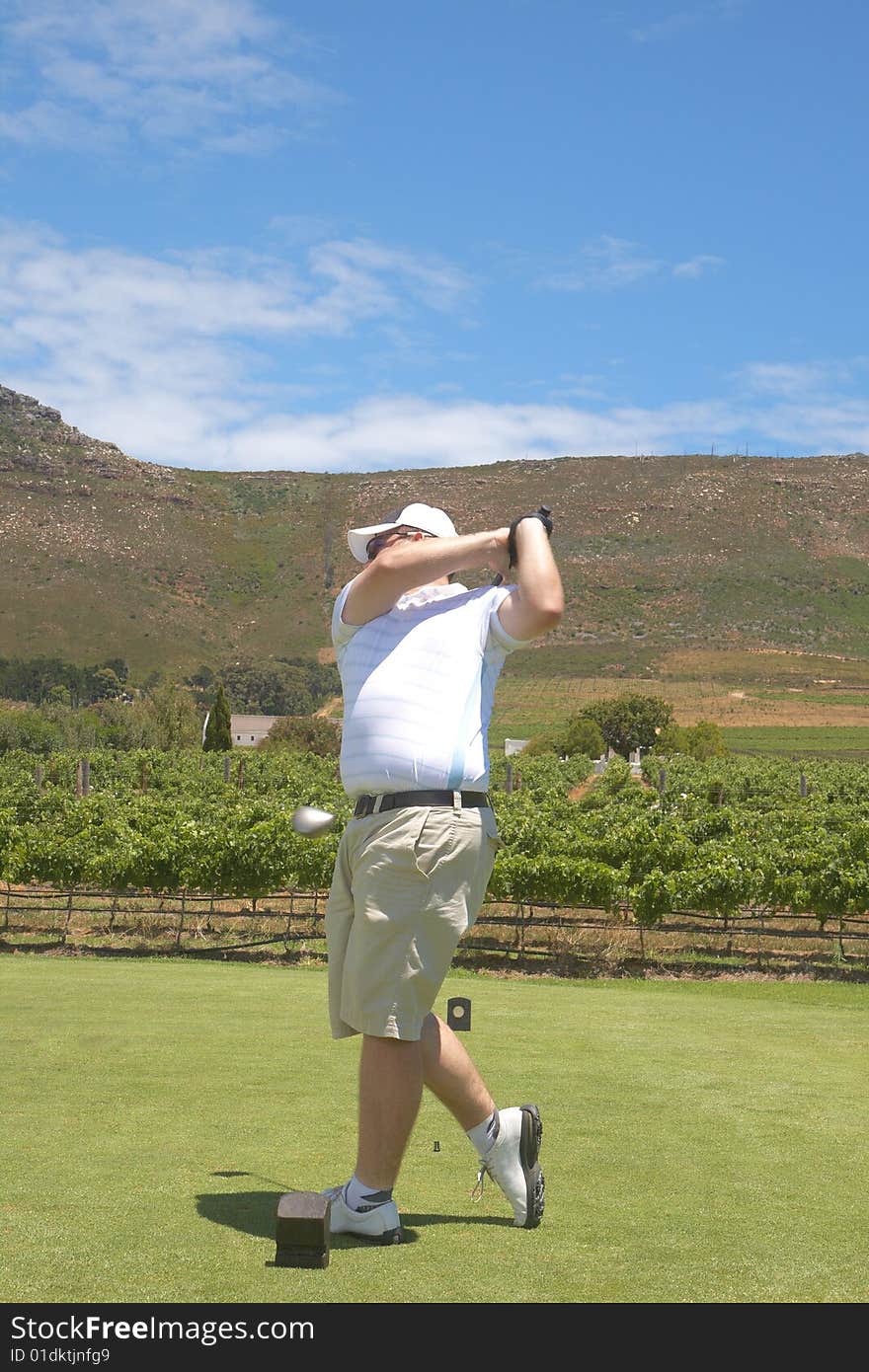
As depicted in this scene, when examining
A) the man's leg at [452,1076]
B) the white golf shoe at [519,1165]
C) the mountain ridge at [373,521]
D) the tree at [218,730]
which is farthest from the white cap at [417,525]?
the mountain ridge at [373,521]

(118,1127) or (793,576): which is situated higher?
(793,576)

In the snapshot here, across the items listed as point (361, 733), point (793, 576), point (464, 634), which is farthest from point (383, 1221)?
point (793, 576)

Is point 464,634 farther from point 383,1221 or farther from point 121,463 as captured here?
point 121,463

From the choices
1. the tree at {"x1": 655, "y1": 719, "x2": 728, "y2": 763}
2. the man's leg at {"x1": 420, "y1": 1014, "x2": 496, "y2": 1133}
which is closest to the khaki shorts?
the man's leg at {"x1": 420, "y1": 1014, "x2": 496, "y2": 1133}

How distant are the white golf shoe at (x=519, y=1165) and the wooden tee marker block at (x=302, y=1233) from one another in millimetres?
599

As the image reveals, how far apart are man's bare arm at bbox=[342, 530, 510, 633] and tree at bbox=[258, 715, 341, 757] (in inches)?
2075

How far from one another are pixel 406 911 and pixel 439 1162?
108 centimetres

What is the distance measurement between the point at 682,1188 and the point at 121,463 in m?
136

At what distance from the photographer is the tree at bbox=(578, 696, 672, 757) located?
201ft

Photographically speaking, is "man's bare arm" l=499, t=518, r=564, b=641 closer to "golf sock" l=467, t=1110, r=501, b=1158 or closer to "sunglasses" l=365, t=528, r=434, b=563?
"sunglasses" l=365, t=528, r=434, b=563

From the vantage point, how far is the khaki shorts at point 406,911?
3105mm

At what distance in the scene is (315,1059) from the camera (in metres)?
5.26

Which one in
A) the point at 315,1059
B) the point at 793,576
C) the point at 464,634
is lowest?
the point at 315,1059

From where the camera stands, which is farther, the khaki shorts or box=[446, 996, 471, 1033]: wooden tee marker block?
box=[446, 996, 471, 1033]: wooden tee marker block
